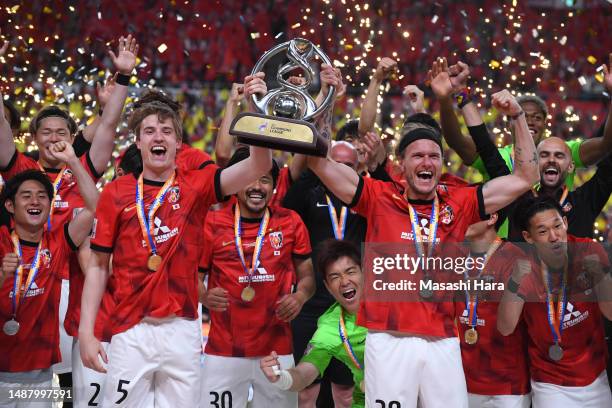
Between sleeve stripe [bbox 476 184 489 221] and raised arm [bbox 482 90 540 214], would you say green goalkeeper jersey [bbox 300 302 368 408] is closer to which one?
sleeve stripe [bbox 476 184 489 221]

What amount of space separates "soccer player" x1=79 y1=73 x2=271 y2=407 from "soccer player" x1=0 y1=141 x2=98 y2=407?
2.68 ft

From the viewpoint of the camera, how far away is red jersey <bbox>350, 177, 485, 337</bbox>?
3.90 meters

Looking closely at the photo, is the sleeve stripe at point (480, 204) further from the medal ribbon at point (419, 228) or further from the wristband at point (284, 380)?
the wristband at point (284, 380)

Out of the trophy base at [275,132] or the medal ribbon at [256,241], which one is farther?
the medal ribbon at [256,241]

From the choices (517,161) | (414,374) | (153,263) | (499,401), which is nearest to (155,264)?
(153,263)

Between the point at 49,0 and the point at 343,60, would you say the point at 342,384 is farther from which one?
the point at 49,0

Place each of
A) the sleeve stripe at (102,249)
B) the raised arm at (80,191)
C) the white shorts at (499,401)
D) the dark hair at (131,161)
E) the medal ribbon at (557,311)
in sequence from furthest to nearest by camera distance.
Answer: the dark hair at (131,161), the white shorts at (499,401), the medal ribbon at (557,311), the raised arm at (80,191), the sleeve stripe at (102,249)

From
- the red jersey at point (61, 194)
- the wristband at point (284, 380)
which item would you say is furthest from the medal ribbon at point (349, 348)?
the red jersey at point (61, 194)

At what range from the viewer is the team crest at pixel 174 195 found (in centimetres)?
396

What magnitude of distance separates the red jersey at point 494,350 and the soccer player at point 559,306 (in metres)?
0.10

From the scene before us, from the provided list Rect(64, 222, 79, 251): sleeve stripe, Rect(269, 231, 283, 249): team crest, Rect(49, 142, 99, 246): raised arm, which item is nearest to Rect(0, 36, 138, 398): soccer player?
Rect(64, 222, 79, 251): sleeve stripe

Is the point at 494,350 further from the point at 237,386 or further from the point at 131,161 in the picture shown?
the point at 131,161

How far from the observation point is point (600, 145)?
5281mm

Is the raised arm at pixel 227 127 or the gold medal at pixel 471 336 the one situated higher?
the raised arm at pixel 227 127
